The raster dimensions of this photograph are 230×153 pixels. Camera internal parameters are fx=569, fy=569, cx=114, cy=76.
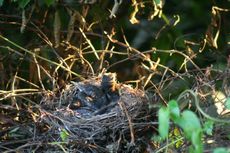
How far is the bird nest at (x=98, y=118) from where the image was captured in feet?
6.55

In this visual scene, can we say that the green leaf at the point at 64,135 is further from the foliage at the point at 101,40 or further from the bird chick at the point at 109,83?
the foliage at the point at 101,40

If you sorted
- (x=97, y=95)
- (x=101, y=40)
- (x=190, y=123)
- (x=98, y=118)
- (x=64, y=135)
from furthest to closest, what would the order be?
1. (x=101, y=40)
2. (x=97, y=95)
3. (x=98, y=118)
4. (x=64, y=135)
5. (x=190, y=123)

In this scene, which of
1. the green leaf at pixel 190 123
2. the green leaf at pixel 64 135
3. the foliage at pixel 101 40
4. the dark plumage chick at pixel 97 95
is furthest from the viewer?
the foliage at pixel 101 40

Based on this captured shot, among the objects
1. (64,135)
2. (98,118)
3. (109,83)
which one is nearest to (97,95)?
(109,83)

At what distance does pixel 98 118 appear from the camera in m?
2.09

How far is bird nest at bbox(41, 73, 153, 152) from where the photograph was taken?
6.55ft

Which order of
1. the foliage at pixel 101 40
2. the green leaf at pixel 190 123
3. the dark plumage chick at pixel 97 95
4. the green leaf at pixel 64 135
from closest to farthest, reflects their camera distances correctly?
the green leaf at pixel 190 123, the green leaf at pixel 64 135, the dark plumage chick at pixel 97 95, the foliage at pixel 101 40

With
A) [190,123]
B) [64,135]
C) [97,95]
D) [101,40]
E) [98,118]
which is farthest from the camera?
[101,40]

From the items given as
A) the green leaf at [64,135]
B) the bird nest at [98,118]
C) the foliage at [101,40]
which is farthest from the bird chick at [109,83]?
the green leaf at [64,135]

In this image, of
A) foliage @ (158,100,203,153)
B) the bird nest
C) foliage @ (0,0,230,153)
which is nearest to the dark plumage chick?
the bird nest

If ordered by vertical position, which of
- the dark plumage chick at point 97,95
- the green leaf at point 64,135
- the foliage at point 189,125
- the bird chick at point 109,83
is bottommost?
the green leaf at point 64,135

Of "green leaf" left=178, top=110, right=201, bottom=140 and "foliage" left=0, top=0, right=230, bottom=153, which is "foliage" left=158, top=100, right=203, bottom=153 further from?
"foliage" left=0, top=0, right=230, bottom=153

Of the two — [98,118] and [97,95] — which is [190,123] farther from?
[97,95]

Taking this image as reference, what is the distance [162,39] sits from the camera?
2.78 meters
